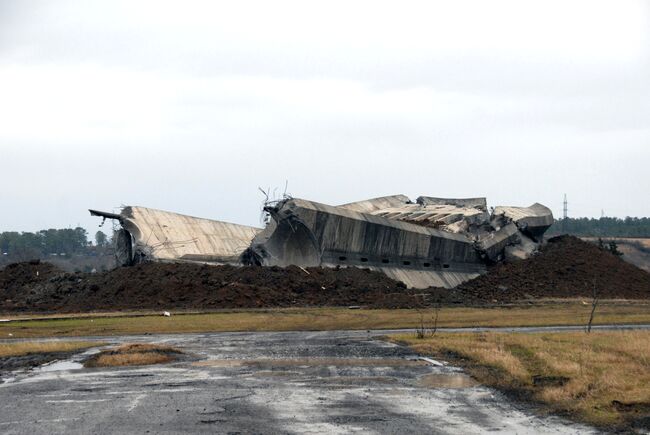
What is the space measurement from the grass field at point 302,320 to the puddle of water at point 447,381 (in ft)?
50.7

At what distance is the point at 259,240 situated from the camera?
202ft

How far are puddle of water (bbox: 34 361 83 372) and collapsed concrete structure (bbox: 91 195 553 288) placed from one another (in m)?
31.2

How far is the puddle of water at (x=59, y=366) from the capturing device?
26328 millimetres

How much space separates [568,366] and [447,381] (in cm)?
331

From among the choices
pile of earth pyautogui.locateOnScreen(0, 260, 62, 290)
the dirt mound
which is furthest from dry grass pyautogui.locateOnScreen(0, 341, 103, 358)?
pile of earth pyautogui.locateOnScreen(0, 260, 62, 290)

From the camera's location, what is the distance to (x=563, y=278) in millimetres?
68625

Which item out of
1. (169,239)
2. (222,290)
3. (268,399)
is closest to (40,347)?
(268,399)

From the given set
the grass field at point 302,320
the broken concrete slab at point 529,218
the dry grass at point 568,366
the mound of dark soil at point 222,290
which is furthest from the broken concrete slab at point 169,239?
the dry grass at point 568,366

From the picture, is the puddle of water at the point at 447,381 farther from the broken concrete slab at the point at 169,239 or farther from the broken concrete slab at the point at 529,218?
the broken concrete slab at the point at 529,218

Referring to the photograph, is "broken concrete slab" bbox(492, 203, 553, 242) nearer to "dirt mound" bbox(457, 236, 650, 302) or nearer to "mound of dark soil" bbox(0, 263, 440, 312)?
"dirt mound" bbox(457, 236, 650, 302)

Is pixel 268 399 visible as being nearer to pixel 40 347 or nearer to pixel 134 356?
pixel 134 356

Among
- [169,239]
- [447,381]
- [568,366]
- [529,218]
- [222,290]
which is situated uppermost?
[529,218]

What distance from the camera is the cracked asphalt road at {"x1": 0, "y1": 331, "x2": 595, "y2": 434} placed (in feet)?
53.6

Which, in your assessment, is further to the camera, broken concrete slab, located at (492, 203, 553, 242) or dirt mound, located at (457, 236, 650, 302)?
broken concrete slab, located at (492, 203, 553, 242)
